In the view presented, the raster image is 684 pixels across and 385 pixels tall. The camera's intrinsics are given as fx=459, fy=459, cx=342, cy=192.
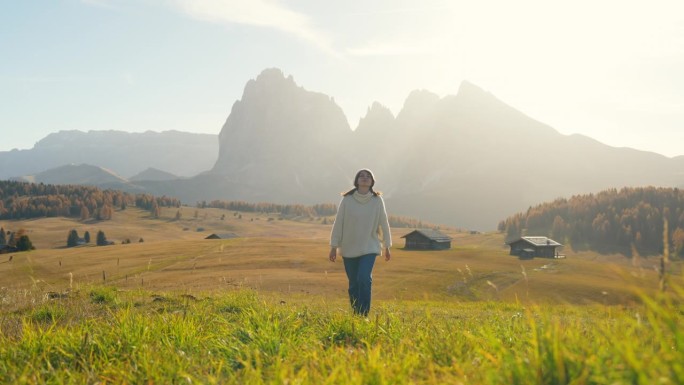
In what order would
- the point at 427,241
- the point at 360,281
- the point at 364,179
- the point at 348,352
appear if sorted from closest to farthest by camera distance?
1. the point at 348,352
2. the point at 360,281
3. the point at 364,179
4. the point at 427,241

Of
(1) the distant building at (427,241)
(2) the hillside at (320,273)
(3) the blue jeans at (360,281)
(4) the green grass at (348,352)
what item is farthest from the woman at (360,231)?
(1) the distant building at (427,241)

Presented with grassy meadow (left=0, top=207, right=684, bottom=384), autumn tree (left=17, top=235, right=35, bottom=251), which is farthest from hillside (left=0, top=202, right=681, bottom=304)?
grassy meadow (left=0, top=207, right=684, bottom=384)

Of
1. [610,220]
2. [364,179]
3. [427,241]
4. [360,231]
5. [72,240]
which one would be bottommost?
[72,240]

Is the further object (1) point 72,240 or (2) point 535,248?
(1) point 72,240

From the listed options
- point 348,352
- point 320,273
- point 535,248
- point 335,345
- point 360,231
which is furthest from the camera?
point 535,248

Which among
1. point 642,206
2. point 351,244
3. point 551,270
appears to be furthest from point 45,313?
point 642,206

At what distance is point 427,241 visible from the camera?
361 ft

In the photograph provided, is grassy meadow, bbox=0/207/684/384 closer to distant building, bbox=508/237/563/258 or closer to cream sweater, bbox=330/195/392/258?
cream sweater, bbox=330/195/392/258

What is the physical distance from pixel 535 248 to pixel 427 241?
950 inches

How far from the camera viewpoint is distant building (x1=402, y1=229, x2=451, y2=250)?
110m

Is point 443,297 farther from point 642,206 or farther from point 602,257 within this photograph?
point 642,206

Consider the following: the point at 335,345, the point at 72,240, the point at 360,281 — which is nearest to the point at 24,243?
the point at 72,240

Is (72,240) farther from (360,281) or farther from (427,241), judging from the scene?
(360,281)

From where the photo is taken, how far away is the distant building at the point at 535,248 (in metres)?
97.1
